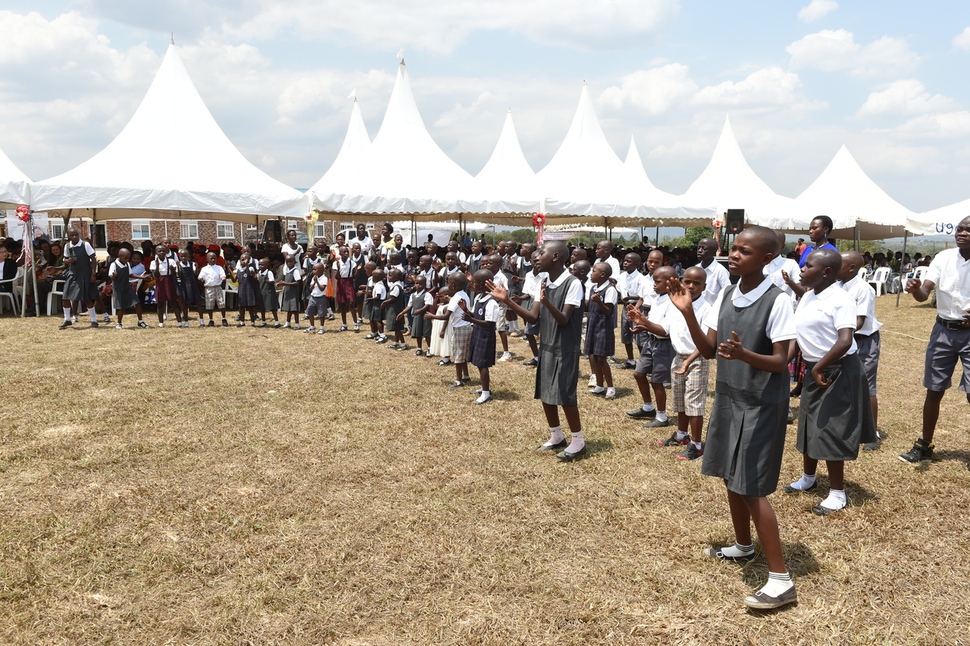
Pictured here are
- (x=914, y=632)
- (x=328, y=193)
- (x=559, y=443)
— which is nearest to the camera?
(x=914, y=632)

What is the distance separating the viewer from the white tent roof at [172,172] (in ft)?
49.2

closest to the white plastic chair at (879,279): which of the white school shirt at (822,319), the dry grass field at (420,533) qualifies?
the dry grass field at (420,533)

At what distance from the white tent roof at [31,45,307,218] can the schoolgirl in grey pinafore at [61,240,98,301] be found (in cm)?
259

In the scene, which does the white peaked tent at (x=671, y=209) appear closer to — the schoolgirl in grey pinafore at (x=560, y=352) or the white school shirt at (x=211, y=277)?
the white school shirt at (x=211, y=277)

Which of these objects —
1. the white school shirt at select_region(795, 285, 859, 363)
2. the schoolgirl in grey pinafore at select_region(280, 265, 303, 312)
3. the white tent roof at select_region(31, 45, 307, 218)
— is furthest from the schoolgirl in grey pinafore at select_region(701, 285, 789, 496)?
the white tent roof at select_region(31, 45, 307, 218)

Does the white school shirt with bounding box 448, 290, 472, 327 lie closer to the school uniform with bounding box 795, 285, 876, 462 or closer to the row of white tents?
the school uniform with bounding box 795, 285, 876, 462

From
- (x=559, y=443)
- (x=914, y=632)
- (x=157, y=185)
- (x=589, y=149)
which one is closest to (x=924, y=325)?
(x=589, y=149)

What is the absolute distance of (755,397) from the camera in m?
3.09

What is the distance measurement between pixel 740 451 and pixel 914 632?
46.2 inches

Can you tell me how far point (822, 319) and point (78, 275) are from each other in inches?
530

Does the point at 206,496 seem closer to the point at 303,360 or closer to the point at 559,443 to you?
the point at 559,443

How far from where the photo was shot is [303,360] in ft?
32.1

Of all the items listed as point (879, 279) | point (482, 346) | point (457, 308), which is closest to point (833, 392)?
point (482, 346)

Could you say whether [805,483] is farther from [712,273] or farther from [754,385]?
[712,273]
